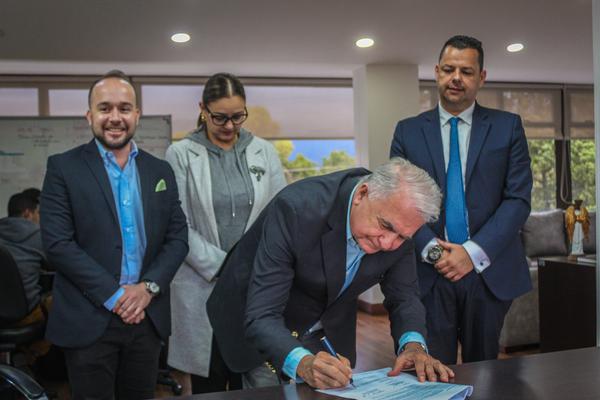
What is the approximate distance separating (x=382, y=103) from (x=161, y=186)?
497 centimetres

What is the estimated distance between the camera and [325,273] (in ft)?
5.66

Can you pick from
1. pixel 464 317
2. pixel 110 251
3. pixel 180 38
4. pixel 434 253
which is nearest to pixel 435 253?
pixel 434 253

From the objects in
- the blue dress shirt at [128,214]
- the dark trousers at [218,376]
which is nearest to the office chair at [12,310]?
the blue dress shirt at [128,214]

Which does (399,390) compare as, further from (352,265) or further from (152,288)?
(152,288)

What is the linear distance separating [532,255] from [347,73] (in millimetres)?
2980

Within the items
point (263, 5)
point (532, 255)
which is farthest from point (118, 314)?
point (532, 255)

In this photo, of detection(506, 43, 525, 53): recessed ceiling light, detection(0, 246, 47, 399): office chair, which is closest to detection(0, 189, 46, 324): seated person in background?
detection(0, 246, 47, 399): office chair

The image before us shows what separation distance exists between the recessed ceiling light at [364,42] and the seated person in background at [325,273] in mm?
4217

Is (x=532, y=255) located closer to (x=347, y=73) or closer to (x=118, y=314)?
(x=347, y=73)

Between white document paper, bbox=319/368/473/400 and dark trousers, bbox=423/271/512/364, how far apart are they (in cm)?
62

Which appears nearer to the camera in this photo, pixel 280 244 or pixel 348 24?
pixel 280 244

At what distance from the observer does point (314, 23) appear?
5.16m

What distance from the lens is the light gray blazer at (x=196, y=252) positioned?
230 centimetres

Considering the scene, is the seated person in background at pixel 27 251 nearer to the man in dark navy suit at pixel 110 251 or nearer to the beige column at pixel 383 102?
the man in dark navy suit at pixel 110 251
